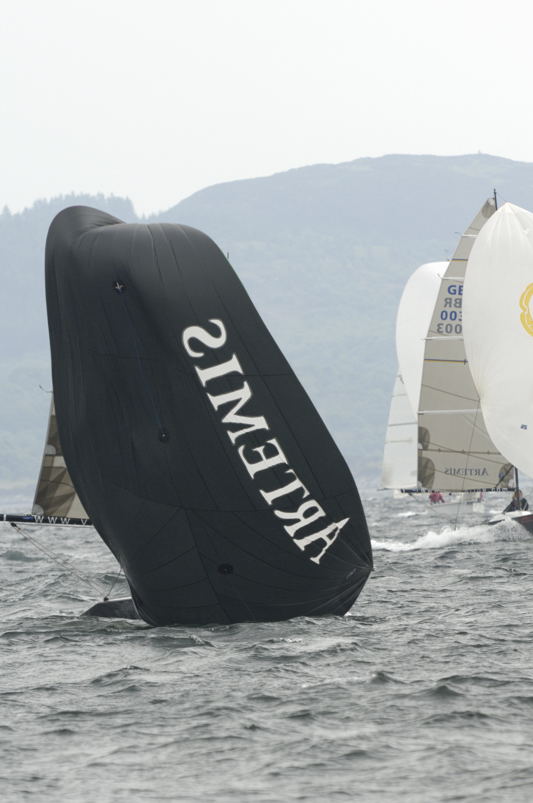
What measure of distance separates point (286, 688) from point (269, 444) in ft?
10.5

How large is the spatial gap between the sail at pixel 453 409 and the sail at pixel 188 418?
20.8 meters

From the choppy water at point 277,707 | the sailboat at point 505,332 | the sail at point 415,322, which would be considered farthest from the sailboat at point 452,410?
the choppy water at point 277,707

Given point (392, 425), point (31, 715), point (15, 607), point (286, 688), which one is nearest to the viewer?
point (31, 715)

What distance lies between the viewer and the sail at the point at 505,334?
29078 mm

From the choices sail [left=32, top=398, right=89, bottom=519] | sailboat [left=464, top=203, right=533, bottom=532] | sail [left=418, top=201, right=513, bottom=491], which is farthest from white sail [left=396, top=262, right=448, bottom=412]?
sail [left=32, top=398, right=89, bottom=519]

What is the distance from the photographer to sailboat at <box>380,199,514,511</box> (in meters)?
36.8

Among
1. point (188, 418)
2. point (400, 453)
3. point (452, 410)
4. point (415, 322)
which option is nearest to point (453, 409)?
point (452, 410)

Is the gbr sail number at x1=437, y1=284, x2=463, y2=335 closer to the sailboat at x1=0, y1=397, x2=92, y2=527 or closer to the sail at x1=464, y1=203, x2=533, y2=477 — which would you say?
the sail at x1=464, y1=203, x2=533, y2=477

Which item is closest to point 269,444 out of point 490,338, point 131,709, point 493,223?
point 131,709

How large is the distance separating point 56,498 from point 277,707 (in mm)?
9867

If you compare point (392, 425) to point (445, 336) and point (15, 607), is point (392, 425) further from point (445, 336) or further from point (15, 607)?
point (15, 607)

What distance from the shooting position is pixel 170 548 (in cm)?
1546

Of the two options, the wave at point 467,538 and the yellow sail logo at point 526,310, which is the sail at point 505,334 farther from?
the wave at point 467,538

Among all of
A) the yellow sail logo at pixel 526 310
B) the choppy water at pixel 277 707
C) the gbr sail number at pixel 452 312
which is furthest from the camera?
the gbr sail number at pixel 452 312
